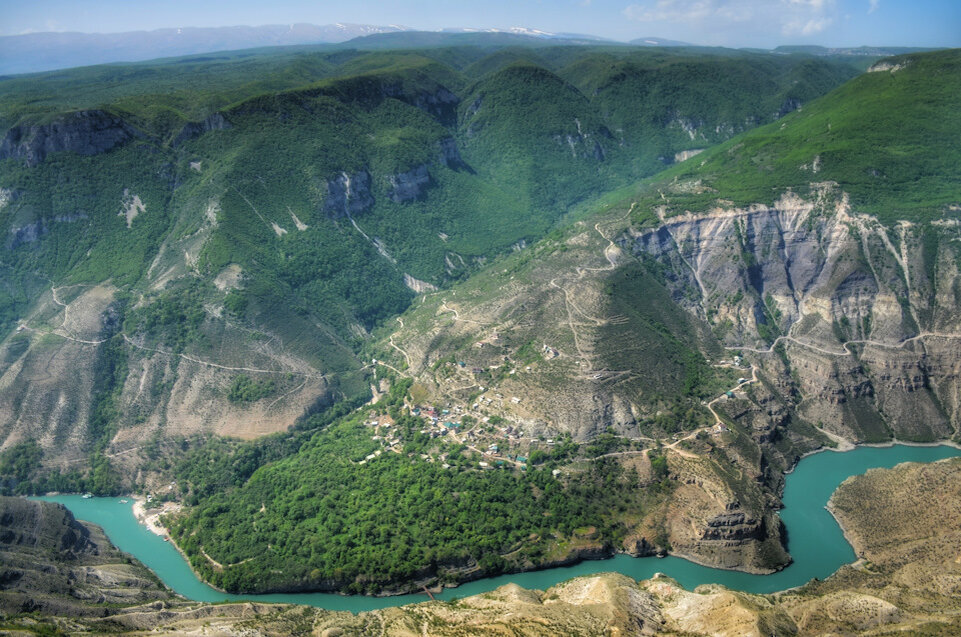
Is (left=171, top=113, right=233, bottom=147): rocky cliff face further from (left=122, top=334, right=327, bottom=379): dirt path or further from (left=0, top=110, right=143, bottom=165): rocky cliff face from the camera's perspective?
(left=122, top=334, right=327, bottom=379): dirt path

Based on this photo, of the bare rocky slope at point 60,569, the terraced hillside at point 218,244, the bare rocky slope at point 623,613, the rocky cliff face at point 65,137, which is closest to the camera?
the bare rocky slope at point 623,613

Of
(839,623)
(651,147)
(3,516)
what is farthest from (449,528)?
(651,147)

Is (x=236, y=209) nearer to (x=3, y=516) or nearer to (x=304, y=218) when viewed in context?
(x=304, y=218)

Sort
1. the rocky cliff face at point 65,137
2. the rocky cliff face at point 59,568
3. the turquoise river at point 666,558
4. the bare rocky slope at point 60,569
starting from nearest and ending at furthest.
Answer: the bare rocky slope at point 60,569
the rocky cliff face at point 59,568
the turquoise river at point 666,558
the rocky cliff face at point 65,137

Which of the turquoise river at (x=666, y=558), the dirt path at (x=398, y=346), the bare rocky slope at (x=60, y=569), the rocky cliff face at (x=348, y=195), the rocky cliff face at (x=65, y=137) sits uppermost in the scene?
the rocky cliff face at (x=65, y=137)

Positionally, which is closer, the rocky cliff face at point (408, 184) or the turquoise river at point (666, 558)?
the turquoise river at point (666, 558)

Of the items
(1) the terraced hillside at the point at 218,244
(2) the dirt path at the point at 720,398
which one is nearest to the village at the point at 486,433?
(2) the dirt path at the point at 720,398

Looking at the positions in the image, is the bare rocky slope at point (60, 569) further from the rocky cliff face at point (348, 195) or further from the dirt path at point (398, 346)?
the rocky cliff face at point (348, 195)

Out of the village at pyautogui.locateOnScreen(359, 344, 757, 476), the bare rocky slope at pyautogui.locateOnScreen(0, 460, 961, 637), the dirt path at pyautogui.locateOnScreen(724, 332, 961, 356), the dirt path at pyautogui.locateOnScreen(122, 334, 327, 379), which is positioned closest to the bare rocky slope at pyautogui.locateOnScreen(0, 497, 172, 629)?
the bare rocky slope at pyautogui.locateOnScreen(0, 460, 961, 637)
